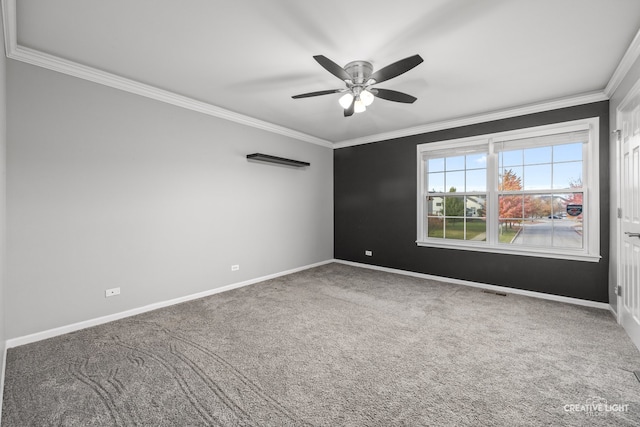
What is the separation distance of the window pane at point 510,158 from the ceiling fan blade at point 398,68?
272 centimetres

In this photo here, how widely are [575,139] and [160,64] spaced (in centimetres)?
497

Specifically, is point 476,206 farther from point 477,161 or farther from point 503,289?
point 503,289

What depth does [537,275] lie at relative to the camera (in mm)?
3809

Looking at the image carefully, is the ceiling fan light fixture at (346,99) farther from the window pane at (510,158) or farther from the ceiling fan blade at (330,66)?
the window pane at (510,158)

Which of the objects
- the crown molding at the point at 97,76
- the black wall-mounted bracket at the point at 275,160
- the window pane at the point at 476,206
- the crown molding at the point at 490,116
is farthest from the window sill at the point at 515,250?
the crown molding at the point at 97,76

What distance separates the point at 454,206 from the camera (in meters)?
4.59

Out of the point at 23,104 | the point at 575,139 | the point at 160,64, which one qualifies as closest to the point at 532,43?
the point at 575,139

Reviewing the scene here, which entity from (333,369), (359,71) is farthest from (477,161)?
(333,369)

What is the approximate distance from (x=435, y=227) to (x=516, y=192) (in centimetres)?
128

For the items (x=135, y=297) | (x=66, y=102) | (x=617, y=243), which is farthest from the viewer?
(x=135, y=297)

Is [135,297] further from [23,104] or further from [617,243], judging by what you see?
[617,243]

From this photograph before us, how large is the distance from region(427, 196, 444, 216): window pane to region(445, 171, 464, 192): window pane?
23cm

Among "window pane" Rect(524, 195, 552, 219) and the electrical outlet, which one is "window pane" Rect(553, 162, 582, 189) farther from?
the electrical outlet

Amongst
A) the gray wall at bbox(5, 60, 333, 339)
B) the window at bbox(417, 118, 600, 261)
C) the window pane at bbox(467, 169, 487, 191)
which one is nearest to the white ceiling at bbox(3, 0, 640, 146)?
the gray wall at bbox(5, 60, 333, 339)
